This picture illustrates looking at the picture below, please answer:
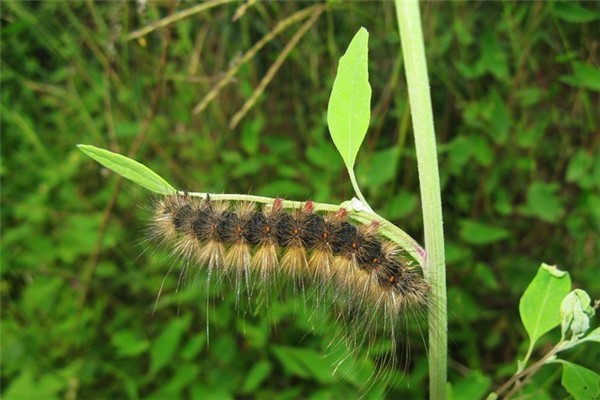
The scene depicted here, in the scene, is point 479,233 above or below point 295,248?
above

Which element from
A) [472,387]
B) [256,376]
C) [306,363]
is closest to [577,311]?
[472,387]

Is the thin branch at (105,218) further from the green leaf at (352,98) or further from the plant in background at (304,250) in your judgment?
the green leaf at (352,98)

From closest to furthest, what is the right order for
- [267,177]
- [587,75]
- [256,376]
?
[587,75]
[256,376]
[267,177]

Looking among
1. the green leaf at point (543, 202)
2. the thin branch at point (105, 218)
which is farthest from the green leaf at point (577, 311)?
the thin branch at point (105, 218)

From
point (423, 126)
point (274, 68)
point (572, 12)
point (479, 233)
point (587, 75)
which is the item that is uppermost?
point (572, 12)

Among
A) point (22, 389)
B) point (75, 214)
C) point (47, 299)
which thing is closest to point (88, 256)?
point (75, 214)

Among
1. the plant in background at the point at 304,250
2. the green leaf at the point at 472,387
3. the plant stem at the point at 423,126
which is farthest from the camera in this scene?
the green leaf at the point at 472,387

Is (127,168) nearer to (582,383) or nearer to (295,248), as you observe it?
(295,248)

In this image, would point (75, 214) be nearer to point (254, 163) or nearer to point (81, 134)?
point (81, 134)
